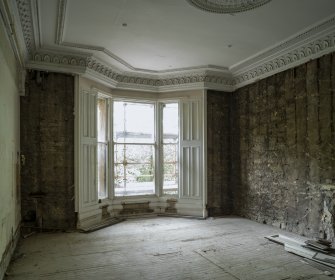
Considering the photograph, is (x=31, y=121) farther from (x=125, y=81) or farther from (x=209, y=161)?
(x=209, y=161)

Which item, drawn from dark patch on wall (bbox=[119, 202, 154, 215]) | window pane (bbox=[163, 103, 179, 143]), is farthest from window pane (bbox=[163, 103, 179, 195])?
dark patch on wall (bbox=[119, 202, 154, 215])

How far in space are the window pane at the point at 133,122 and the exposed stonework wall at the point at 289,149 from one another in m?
1.83

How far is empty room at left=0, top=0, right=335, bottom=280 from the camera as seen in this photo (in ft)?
10.8

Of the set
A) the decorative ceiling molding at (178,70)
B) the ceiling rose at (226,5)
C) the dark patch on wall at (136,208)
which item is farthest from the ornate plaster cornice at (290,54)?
the dark patch on wall at (136,208)

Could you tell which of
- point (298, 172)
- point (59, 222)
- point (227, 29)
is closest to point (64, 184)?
point (59, 222)

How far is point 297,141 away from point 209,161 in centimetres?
187

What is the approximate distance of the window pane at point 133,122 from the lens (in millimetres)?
5862

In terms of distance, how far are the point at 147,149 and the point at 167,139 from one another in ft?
1.64

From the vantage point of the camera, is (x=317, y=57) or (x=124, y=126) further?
(x=124, y=126)

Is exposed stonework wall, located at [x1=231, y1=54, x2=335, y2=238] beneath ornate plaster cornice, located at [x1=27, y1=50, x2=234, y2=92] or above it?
beneath

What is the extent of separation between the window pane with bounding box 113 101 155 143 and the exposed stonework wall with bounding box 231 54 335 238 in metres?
1.83

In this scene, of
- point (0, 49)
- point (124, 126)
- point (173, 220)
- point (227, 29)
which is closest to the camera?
point (0, 49)

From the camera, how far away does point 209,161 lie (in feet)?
19.0

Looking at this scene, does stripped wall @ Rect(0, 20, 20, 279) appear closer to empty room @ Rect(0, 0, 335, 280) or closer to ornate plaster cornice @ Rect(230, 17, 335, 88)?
empty room @ Rect(0, 0, 335, 280)
